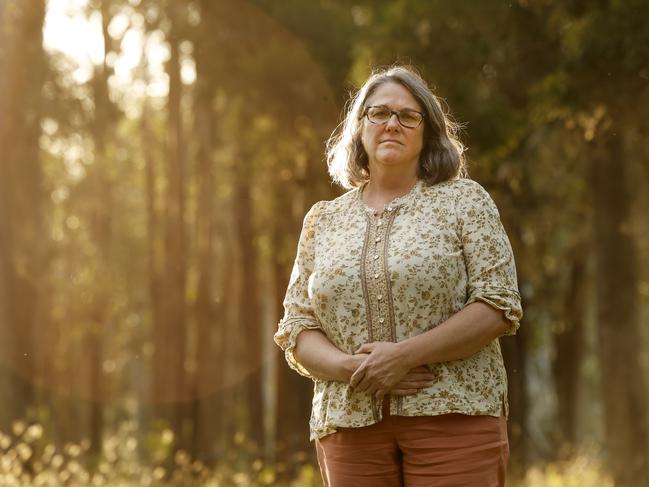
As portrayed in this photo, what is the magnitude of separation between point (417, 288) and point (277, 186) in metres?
14.9

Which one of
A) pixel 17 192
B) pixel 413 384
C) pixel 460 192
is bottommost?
pixel 413 384

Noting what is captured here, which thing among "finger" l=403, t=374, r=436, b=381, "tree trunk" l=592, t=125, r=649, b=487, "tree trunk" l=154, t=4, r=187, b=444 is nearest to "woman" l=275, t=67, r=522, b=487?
"finger" l=403, t=374, r=436, b=381

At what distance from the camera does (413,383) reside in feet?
12.4

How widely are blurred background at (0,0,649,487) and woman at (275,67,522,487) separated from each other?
1587mm

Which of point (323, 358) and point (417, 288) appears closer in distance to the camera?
point (417, 288)

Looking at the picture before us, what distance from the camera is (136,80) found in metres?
26.6

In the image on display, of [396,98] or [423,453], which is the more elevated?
[396,98]

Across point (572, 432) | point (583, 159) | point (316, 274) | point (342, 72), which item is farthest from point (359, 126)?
point (572, 432)

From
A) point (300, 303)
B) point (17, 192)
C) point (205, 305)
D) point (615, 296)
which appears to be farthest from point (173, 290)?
point (300, 303)

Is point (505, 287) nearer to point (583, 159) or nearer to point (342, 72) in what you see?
point (583, 159)

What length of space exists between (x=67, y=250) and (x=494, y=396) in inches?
1129

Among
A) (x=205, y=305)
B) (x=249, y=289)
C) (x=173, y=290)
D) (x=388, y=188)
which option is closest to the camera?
(x=388, y=188)

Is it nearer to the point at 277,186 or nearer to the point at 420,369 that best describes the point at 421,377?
the point at 420,369

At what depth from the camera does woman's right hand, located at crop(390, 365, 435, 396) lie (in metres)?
3.79
